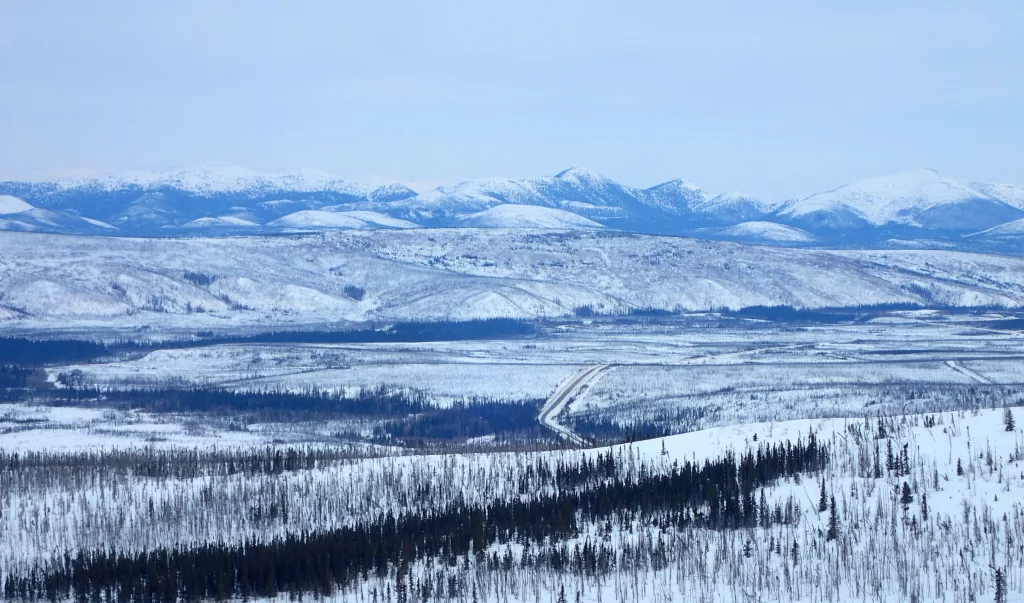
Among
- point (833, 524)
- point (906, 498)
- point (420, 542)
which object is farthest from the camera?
point (420, 542)

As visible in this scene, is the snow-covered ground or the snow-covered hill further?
the snow-covered hill

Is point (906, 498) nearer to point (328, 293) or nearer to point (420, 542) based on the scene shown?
point (420, 542)

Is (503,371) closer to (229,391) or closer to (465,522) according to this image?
(229,391)

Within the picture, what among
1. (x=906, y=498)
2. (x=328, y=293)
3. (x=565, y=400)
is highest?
(x=328, y=293)

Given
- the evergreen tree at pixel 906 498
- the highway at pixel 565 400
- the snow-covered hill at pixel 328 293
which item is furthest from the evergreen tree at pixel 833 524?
the snow-covered hill at pixel 328 293

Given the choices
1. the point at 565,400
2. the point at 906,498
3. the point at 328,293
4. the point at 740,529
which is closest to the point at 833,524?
the point at 906,498

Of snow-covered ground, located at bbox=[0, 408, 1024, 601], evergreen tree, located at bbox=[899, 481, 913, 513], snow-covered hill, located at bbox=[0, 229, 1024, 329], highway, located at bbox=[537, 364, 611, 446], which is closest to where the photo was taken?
snow-covered ground, located at bbox=[0, 408, 1024, 601]

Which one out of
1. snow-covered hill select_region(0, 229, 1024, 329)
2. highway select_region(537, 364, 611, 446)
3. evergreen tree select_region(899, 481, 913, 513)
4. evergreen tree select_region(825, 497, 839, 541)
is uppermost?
snow-covered hill select_region(0, 229, 1024, 329)

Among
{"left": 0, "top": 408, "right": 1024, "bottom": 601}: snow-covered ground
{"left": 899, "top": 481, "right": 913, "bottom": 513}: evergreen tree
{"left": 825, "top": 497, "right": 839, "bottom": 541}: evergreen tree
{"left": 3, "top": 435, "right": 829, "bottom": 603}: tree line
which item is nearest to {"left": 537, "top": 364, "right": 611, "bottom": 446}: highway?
{"left": 0, "top": 408, "right": 1024, "bottom": 601}: snow-covered ground

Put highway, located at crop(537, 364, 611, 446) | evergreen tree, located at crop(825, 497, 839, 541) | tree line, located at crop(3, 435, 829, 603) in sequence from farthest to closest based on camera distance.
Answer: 1. highway, located at crop(537, 364, 611, 446)
2. tree line, located at crop(3, 435, 829, 603)
3. evergreen tree, located at crop(825, 497, 839, 541)

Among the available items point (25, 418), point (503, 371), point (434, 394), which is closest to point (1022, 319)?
point (503, 371)

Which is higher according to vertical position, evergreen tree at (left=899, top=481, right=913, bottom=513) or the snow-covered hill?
the snow-covered hill

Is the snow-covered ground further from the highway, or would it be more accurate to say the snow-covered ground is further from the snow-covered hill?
the snow-covered hill
